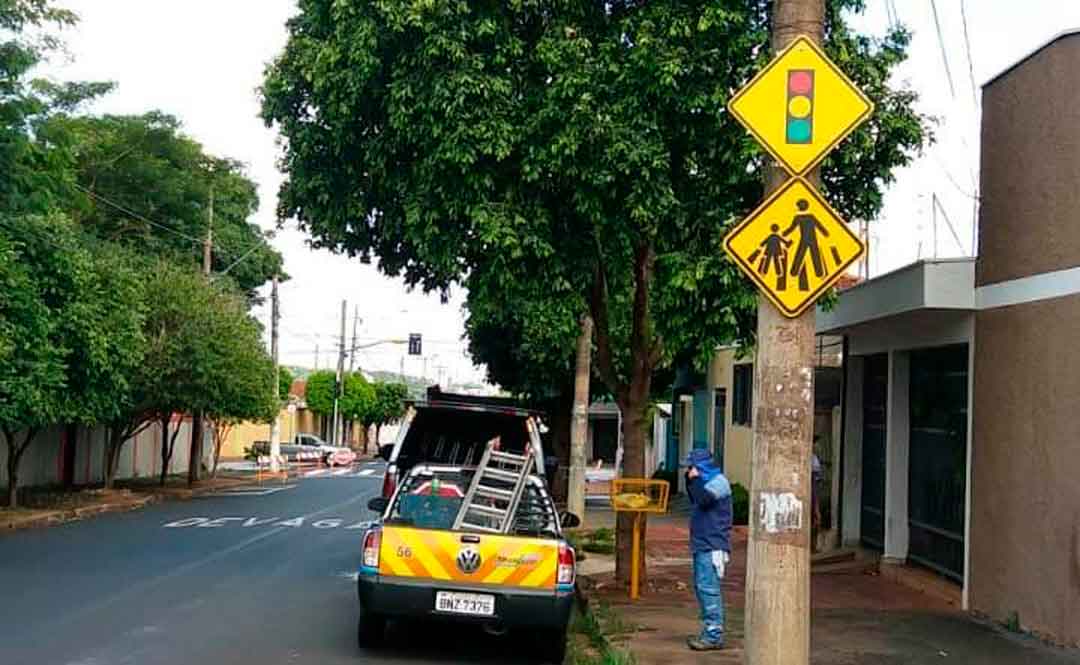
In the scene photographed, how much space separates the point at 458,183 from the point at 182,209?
36.7 metres

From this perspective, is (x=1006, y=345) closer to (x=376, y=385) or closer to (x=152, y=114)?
(x=152, y=114)

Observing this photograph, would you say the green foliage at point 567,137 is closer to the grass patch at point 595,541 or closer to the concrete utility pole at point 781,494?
the concrete utility pole at point 781,494

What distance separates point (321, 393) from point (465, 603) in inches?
2968

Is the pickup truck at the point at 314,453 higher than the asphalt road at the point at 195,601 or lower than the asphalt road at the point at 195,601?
higher

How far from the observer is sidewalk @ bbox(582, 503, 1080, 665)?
10039 mm

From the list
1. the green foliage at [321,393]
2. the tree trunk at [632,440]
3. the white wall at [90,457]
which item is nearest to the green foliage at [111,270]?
the white wall at [90,457]

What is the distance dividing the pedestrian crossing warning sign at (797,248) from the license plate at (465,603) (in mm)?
4461

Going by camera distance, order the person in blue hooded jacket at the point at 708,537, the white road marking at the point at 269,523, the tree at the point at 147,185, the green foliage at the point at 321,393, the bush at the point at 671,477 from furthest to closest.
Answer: the green foliage at the point at 321,393
the tree at the point at 147,185
the bush at the point at 671,477
the white road marking at the point at 269,523
the person in blue hooded jacket at the point at 708,537

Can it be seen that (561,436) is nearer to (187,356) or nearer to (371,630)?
(187,356)

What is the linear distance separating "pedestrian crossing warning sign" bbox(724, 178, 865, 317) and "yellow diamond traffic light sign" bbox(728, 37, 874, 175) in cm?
18

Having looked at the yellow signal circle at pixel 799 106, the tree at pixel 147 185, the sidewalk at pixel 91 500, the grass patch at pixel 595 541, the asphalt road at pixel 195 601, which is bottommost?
the sidewalk at pixel 91 500

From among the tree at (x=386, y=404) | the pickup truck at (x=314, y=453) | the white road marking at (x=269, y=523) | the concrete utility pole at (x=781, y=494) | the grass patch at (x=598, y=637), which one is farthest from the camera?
the tree at (x=386, y=404)

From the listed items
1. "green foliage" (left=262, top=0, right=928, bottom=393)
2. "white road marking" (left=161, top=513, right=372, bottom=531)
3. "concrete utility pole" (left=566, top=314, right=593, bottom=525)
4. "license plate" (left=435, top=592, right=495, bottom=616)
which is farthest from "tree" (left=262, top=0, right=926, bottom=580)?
"white road marking" (left=161, top=513, right=372, bottom=531)

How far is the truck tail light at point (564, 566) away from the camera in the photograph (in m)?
10.3
